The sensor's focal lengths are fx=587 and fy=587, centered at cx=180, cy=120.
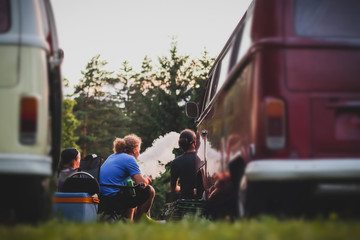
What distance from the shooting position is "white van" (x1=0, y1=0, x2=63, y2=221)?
169 inches

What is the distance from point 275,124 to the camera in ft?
14.6

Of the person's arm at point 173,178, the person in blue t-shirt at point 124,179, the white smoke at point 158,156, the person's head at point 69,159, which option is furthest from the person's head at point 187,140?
the white smoke at point 158,156

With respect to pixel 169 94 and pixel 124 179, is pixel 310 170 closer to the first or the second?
pixel 124 179

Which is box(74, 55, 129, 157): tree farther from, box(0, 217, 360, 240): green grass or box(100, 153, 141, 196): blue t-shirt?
box(0, 217, 360, 240): green grass

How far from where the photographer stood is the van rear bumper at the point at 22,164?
4.22 metres

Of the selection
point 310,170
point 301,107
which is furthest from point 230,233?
point 301,107

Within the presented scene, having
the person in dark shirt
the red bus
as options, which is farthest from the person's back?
the red bus

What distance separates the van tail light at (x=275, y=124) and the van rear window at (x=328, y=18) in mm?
592

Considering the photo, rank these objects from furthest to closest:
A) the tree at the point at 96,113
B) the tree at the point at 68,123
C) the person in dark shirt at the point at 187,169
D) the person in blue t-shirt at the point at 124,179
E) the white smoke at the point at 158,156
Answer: the tree at the point at 96,113 < the tree at the point at 68,123 < the white smoke at the point at 158,156 < the person in dark shirt at the point at 187,169 < the person in blue t-shirt at the point at 124,179

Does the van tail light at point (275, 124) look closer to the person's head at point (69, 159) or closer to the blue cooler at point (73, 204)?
the blue cooler at point (73, 204)

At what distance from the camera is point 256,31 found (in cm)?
471

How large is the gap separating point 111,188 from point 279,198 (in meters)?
4.74

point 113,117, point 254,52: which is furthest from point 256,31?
point 113,117

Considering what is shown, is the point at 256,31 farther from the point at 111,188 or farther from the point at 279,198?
the point at 111,188
